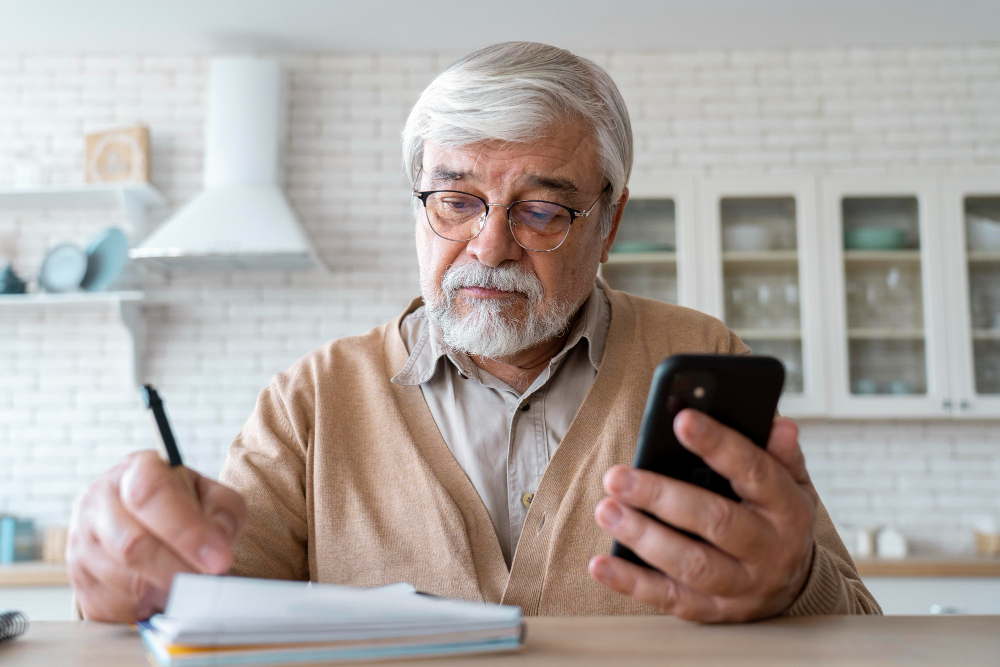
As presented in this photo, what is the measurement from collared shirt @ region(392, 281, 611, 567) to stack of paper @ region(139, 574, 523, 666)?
642 mm

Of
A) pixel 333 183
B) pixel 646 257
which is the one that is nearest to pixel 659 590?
pixel 646 257

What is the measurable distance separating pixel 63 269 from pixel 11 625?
10.7 ft

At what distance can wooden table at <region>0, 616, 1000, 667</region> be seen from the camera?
607 millimetres

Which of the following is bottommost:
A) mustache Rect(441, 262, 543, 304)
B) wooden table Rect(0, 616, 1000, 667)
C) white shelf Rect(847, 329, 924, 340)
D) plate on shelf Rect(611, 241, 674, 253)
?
wooden table Rect(0, 616, 1000, 667)

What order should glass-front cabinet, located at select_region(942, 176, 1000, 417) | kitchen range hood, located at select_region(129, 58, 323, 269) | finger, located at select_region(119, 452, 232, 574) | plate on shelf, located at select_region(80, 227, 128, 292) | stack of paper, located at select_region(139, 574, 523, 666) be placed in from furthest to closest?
1. plate on shelf, located at select_region(80, 227, 128, 292)
2. glass-front cabinet, located at select_region(942, 176, 1000, 417)
3. kitchen range hood, located at select_region(129, 58, 323, 269)
4. finger, located at select_region(119, 452, 232, 574)
5. stack of paper, located at select_region(139, 574, 523, 666)

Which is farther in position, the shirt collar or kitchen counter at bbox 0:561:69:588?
kitchen counter at bbox 0:561:69:588

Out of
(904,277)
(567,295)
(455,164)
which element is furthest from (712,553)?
(904,277)

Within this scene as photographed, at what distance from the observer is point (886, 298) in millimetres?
3410

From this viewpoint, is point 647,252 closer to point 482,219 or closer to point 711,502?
point 482,219

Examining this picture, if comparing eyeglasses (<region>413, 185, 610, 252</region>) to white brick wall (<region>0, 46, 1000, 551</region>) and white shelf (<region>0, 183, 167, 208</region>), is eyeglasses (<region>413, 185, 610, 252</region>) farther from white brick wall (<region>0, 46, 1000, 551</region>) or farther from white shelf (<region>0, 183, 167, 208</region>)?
white shelf (<region>0, 183, 167, 208</region>)

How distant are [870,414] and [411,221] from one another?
2.26 metres

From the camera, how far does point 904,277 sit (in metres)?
3.41

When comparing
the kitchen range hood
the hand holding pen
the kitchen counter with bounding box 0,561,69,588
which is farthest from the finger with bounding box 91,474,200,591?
the kitchen counter with bounding box 0,561,69,588

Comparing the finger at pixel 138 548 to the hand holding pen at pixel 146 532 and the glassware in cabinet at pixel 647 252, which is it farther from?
the glassware in cabinet at pixel 647 252
